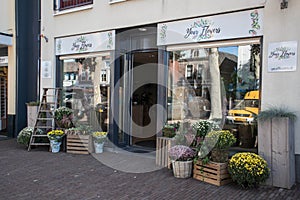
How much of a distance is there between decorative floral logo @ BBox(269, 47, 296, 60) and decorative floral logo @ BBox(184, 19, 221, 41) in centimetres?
114

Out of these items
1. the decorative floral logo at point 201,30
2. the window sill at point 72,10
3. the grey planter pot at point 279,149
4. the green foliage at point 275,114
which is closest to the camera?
the grey planter pot at point 279,149

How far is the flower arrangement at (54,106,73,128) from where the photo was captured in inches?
281

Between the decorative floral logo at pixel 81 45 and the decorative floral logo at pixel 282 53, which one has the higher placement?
the decorative floral logo at pixel 81 45

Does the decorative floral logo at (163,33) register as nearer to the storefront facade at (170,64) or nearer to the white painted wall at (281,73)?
the storefront facade at (170,64)

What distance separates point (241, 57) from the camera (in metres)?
5.54

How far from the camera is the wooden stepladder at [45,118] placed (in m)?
7.13

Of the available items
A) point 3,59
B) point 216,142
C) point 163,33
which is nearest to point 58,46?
point 3,59

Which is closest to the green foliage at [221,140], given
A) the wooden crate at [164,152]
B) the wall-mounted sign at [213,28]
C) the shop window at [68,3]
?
the wooden crate at [164,152]

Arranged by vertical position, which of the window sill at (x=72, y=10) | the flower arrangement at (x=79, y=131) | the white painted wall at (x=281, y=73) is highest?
the window sill at (x=72, y=10)

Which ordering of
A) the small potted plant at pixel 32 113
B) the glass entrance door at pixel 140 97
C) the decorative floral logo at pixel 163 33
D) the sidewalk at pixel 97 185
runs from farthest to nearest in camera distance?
the small potted plant at pixel 32 113 < the glass entrance door at pixel 140 97 < the decorative floral logo at pixel 163 33 < the sidewalk at pixel 97 185

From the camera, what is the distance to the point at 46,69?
27.7 feet

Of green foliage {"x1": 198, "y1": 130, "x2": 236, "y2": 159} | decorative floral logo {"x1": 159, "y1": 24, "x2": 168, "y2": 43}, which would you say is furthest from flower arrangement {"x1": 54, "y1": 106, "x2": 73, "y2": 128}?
green foliage {"x1": 198, "y1": 130, "x2": 236, "y2": 159}

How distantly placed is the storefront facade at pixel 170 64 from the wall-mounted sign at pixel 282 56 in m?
0.04

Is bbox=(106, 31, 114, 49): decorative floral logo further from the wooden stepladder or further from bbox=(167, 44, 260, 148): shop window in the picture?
the wooden stepladder
